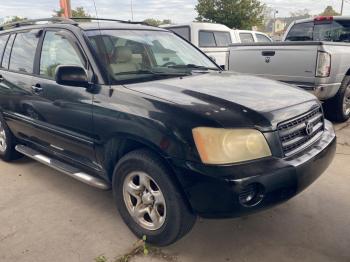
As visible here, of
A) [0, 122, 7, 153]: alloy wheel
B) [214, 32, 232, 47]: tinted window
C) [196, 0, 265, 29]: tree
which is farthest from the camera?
[196, 0, 265, 29]: tree

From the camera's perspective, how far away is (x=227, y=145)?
233 cm

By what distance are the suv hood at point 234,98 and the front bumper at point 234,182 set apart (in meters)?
0.29

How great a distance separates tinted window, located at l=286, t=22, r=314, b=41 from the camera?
7109 mm

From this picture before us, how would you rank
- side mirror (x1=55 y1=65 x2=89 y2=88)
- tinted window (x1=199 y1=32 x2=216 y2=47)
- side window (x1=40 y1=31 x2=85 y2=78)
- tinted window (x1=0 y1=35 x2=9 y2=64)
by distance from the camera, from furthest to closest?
tinted window (x1=199 y1=32 x2=216 y2=47)
tinted window (x1=0 y1=35 x2=9 y2=64)
side window (x1=40 y1=31 x2=85 y2=78)
side mirror (x1=55 y1=65 x2=89 y2=88)

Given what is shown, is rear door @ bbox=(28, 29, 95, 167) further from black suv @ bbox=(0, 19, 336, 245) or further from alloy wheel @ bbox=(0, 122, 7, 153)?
alloy wheel @ bbox=(0, 122, 7, 153)

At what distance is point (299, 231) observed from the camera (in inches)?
116

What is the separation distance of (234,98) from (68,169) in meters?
1.71

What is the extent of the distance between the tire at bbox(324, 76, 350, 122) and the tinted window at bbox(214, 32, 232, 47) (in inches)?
175

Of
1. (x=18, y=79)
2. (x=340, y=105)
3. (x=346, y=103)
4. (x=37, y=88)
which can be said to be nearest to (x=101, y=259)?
(x=37, y=88)

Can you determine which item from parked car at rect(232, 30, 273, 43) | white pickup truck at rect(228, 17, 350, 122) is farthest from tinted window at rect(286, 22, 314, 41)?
parked car at rect(232, 30, 273, 43)

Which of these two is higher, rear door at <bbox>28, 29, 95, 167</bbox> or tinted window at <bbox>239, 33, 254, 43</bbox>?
tinted window at <bbox>239, 33, 254, 43</bbox>

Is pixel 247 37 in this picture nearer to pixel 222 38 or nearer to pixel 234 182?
pixel 222 38

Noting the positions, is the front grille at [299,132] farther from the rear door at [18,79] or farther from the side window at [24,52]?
the side window at [24,52]

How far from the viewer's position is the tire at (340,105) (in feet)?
18.8
